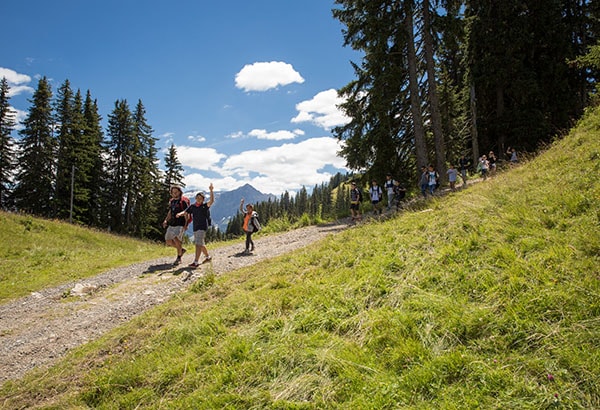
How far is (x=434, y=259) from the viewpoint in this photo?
5191mm

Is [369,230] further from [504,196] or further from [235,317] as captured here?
[235,317]

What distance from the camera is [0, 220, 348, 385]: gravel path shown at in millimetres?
5301

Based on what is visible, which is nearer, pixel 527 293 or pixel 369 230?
pixel 527 293

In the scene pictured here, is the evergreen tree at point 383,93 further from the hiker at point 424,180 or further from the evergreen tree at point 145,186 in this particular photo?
the evergreen tree at point 145,186

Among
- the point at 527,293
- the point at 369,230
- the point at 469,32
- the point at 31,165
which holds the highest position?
the point at 469,32

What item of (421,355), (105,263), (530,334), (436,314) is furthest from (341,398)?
(105,263)

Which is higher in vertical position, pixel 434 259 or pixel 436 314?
pixel 434 259

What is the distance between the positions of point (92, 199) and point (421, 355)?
46.9 meters

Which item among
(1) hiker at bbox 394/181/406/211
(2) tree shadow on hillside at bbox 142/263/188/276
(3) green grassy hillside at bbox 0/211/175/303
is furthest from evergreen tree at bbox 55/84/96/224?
(1) hiker at bbox 394/181/406/211

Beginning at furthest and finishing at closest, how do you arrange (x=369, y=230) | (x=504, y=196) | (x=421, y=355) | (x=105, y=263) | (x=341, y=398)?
(x=105, y=263) < (x=369, y=230) < (x=504, y=196) < (x=421, y=355) < (x=341, y=398)

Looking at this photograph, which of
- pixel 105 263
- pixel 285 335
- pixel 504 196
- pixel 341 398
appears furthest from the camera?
pixel 105 263

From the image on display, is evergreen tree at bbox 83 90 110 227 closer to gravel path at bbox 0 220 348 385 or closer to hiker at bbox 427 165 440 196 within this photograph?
gravel path at bbox 0 220 348 385

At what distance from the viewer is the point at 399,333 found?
3.69 meters

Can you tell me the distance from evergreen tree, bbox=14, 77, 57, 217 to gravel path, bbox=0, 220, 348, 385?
1341 inches
